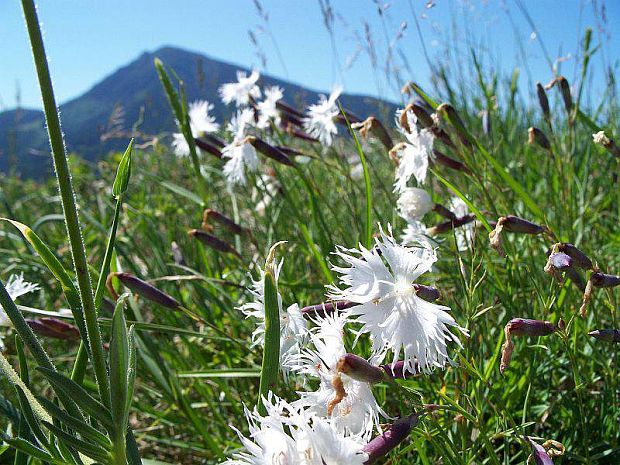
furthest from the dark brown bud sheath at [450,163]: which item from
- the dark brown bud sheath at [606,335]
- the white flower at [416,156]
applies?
the dark brown bud sheath at [606,335]

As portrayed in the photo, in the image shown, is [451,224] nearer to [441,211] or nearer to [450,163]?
[441,211]

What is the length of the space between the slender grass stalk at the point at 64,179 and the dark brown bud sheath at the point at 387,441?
10.0 inches

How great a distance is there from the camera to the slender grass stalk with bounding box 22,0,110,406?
15.8 inches

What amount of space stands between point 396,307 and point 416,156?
54cm

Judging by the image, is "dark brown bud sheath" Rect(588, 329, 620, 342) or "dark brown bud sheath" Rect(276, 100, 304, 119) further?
"dark brown bud sheath" Rect(276, 100, 304, 119)

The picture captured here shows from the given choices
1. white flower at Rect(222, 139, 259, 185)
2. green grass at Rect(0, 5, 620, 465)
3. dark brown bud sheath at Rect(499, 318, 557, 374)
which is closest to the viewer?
dark brown bud sheath at Rect(499, 318, 557, 374)

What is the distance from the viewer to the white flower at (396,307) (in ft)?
1.97

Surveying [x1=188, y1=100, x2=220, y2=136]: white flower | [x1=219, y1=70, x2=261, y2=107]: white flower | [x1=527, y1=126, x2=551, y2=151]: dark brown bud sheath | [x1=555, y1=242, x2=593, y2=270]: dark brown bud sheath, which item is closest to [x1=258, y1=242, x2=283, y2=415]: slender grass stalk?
[x1=555, y1=242, x2=593, y2=270]: dark brown bud sheath

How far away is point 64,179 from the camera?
0.43 metres

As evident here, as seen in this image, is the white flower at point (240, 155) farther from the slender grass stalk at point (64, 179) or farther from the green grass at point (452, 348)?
the slender grass stalk at point (64, 179)

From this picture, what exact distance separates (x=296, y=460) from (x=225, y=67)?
1603 inches

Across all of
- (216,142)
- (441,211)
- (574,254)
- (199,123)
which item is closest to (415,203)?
(441,211)

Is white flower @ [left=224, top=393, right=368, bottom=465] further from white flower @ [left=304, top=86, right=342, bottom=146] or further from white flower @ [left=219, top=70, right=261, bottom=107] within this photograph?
white flower @ [left=219, top=70, right=261, bottom=107]

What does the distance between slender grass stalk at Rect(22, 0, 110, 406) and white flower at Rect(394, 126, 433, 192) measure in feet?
2.36
